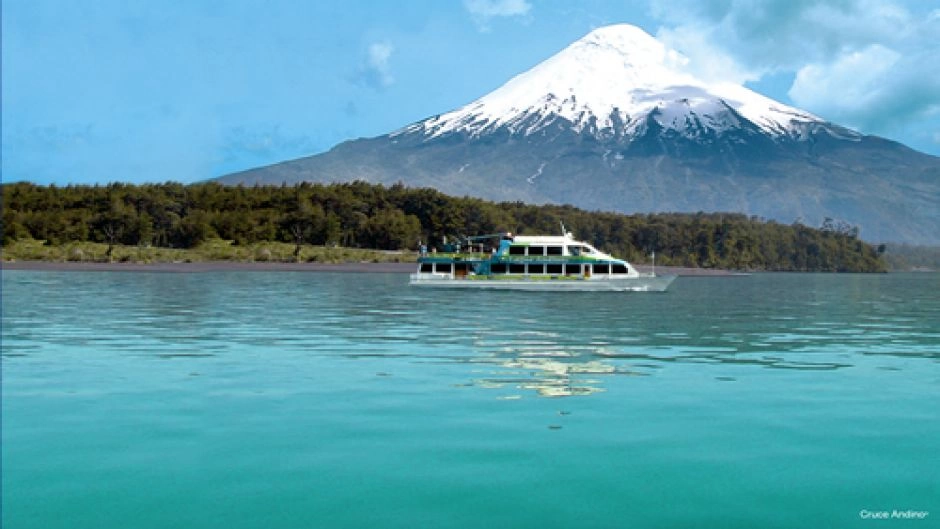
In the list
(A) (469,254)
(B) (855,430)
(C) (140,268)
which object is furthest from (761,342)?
(C) (140,268)

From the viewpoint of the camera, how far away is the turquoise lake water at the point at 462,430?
11.5m

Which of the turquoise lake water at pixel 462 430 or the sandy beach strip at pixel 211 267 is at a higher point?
the sandy beach strip at pixel 211 267

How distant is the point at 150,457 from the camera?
13.6m

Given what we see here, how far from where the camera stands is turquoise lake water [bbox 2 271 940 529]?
11.5 metres

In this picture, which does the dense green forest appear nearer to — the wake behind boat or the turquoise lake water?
the wake behind boat

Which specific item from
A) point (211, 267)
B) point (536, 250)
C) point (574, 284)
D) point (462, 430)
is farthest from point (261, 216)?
point (462, 430)

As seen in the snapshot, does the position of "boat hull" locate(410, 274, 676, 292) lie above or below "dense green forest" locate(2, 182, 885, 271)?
below

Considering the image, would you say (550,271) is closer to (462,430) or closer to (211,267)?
(462,430)

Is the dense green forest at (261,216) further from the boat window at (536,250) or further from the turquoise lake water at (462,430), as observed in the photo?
the turquoise lake water at (462,430)

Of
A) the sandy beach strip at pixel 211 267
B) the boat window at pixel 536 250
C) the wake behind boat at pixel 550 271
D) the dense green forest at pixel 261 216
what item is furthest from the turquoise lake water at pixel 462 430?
the dense green forest at pixel 261 216

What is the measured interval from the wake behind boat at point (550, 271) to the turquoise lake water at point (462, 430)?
36.4 meters

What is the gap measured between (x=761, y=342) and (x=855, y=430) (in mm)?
15948

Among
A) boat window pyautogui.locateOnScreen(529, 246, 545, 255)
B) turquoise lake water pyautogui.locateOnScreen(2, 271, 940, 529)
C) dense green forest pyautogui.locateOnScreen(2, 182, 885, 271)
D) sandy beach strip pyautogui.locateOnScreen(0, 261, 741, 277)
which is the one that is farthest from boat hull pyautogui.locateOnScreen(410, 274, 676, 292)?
dense green forest pyautogui.locateOnScreen(2, 182, 885, 271)

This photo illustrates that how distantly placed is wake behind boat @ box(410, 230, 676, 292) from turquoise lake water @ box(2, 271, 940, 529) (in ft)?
119
